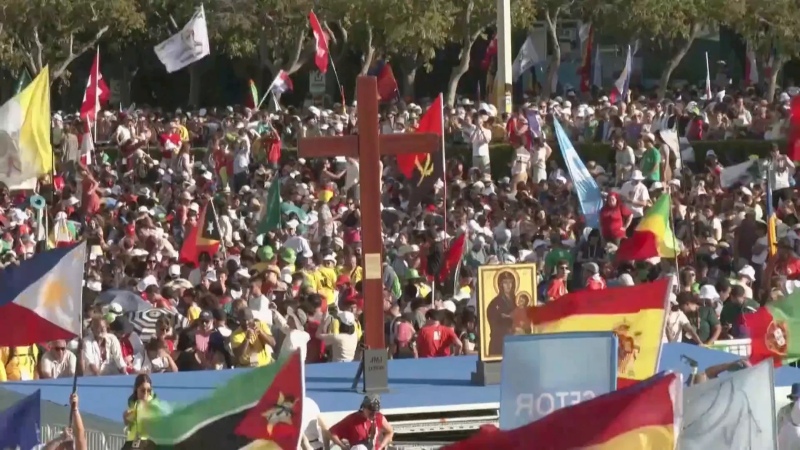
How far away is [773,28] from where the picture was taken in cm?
4638

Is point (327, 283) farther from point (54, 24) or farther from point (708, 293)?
point (54, 24)

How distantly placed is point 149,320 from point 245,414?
8.04 meters

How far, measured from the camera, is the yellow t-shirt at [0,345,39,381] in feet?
52.7

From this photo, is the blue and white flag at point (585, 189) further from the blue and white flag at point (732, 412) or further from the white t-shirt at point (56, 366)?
the blue and white flag at point (732, 412)

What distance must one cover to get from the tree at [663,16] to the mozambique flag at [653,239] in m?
25.8

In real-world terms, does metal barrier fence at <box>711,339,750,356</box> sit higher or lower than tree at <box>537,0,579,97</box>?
lower

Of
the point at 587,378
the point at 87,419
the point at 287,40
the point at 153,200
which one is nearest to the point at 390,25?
the point at 287,40

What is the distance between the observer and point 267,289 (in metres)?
19.3

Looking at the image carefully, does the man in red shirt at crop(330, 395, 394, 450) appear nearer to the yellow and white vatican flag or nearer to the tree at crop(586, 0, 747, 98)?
the yellow and white vatican flag

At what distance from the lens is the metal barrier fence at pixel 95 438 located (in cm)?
1375

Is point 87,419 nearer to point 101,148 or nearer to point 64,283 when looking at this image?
point 64,283

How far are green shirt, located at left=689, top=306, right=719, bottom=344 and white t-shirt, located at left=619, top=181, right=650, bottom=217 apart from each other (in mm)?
5417

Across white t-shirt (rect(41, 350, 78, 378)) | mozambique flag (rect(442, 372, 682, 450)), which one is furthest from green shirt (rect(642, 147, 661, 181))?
mozambique flag (rect(442, 372, 682, 450))

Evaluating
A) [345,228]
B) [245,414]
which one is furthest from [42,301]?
[345,228]
